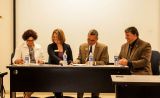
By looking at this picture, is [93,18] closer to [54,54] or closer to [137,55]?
[54,54]

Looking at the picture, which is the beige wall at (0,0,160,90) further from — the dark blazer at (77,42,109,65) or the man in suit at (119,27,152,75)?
the man in suit at (119,27,152,75)

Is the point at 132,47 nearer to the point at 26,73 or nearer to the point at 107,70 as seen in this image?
the point at 107,70

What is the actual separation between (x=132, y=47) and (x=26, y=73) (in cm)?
170

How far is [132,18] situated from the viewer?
6691 mm

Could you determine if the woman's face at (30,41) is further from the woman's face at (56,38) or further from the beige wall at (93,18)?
the beige wall at (93,18)

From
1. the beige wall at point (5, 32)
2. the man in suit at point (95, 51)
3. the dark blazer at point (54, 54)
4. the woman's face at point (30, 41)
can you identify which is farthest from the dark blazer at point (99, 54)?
the beige wall at point (5, 32)

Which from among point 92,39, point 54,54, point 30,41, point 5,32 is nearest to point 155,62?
point 92,39

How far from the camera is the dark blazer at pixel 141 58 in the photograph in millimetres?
4871

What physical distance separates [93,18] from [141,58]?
2.05m

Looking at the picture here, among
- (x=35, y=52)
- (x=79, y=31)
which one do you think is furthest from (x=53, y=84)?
(x=79, y=31)

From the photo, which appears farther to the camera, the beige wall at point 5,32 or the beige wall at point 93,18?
the beige wall at point 5,32

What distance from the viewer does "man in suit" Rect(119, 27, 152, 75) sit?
16.0 ft

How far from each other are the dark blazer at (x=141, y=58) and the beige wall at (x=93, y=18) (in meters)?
1.75

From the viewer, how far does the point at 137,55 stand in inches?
195
